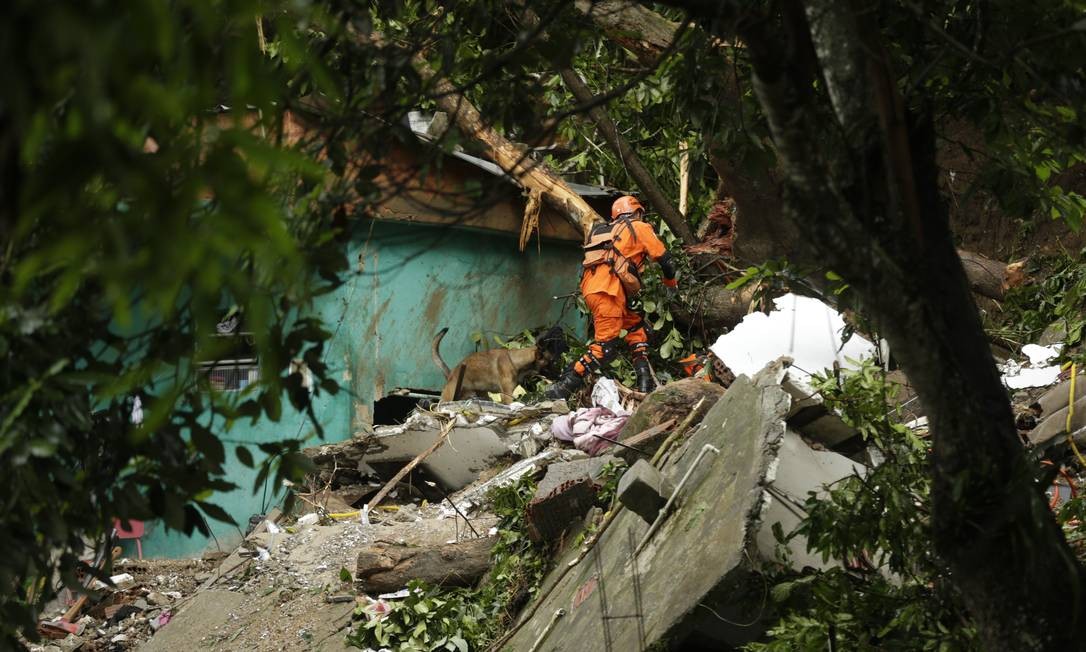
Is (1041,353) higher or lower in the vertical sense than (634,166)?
lower

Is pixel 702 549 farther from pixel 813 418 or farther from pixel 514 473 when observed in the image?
pixel 514 473

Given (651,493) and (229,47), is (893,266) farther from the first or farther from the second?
(651,493)

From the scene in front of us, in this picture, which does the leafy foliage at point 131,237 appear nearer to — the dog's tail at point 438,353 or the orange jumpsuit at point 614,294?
the orange jumpsuit at point 614,294

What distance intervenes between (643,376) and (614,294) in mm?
916

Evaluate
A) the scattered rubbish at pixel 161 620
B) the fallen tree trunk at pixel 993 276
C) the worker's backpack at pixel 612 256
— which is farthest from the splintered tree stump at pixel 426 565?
the fallen tree trunk at pixel 993 276

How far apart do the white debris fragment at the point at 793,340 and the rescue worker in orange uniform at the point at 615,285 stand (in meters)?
2.82

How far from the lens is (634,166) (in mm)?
11031

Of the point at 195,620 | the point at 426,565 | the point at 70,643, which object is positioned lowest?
the point at 70,643

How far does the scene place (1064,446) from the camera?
5.80 meters

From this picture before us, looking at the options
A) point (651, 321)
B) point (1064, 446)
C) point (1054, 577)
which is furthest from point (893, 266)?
point (651, 321)

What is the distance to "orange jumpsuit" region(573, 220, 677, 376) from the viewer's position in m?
11.0

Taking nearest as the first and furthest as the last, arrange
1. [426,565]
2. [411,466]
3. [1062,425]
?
[1062,425] → [426,565] → [411,466]

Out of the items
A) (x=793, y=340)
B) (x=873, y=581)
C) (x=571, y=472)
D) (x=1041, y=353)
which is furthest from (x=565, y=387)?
(x=873, y=581)

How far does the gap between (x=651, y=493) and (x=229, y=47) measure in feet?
13.6
